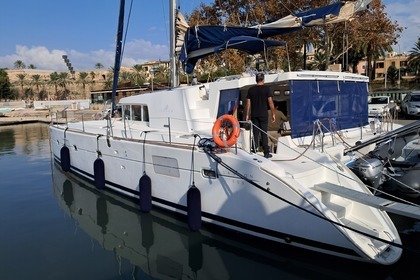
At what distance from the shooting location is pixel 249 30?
8.91 meters

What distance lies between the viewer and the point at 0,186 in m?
10.5

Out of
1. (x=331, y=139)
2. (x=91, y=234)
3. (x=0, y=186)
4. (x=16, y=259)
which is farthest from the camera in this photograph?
(x=0, y=186)

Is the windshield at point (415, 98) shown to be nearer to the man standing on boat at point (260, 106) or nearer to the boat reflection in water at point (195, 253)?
the man standing on boat at point (260, 106)

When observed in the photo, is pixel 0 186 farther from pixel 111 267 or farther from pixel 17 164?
pixel 111 267

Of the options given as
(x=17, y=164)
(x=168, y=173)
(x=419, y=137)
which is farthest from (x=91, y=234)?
(x=17, y=164)

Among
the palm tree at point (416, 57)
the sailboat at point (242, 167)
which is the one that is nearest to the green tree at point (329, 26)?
the sailboat at point (242, 167)

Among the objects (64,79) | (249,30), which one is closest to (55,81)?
(64,79)

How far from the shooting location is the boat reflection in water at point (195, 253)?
503cm

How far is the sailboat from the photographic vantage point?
5.00 meters

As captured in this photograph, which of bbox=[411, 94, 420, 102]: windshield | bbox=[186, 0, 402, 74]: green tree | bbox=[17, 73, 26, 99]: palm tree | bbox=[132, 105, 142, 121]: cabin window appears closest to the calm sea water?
bbox=[132, 105, 142, 121]: cabin window

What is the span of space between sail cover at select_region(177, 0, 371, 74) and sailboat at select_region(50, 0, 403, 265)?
0.08 metres

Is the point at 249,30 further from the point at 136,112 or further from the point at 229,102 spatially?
the point at 136,112

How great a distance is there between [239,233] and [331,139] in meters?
3.02

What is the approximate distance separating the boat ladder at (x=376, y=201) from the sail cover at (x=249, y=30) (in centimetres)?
434
